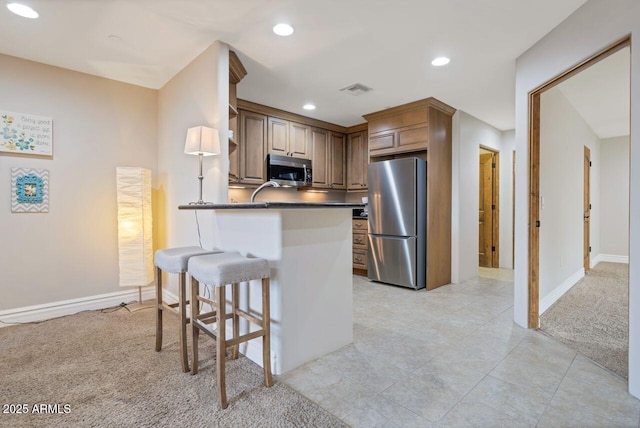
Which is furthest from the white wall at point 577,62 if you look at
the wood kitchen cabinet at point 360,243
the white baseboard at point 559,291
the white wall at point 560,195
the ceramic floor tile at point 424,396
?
the wood kitchen cabinet at point 360,243

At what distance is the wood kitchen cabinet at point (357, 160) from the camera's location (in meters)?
5.27

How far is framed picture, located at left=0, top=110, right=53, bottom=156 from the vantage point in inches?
113

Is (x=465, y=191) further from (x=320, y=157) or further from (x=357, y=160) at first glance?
(x=320, y=157)

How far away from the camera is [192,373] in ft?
6.49

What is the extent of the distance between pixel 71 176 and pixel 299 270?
2.74m

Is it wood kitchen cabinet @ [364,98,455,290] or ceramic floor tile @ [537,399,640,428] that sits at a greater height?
wood kitchen cabinet @ [364,98,455,290]

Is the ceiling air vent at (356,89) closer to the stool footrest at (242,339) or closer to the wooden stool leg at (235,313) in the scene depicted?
the wooden stool leg at (235,313)

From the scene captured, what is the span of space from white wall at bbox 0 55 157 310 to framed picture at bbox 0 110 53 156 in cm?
5

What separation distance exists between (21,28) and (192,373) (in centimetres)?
290

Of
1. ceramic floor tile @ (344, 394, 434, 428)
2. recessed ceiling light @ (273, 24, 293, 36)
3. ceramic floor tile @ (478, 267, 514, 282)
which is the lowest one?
ceramic floor tile @ (344, 394, 434, 428)

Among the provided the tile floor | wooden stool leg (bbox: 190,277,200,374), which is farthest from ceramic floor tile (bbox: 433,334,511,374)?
wooden stool leg (bbox: 190,277,200,374)

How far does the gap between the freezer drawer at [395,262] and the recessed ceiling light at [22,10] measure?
395 cm

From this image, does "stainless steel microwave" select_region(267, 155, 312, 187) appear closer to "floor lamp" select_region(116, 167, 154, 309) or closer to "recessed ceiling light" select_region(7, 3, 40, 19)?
"floor lamp" select_region(116, 167, 154, 309)

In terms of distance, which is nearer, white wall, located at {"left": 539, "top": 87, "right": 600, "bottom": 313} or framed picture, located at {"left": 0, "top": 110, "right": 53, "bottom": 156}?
framed picture, located at {"left": 0, "top": 110, "right": 53, "bottom": 156}
